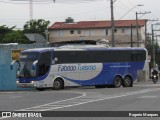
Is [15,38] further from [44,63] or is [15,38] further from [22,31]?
[44,63]

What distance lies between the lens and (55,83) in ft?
133

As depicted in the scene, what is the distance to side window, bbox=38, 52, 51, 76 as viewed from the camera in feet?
128

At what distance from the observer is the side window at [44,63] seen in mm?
39156

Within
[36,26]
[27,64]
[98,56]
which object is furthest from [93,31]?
[27,64]

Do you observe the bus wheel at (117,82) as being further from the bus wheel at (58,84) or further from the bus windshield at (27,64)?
the bus windshield at (27,64)

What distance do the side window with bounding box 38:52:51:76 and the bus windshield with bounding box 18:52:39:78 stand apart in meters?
0.39

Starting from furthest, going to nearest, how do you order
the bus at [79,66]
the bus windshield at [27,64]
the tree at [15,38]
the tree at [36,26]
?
the tree at [36,26] → the tree at [15,38] → the bus at [79,66] → the bus windshield at [27,64]

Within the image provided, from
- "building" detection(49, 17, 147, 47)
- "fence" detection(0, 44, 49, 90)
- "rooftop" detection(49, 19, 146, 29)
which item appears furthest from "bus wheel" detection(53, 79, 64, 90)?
"rooftop" detection(49, 19, 146, 29)

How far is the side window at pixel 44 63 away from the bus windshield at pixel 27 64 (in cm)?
39

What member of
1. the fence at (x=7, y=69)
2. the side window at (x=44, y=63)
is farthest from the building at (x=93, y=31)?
the side window at (x=44, y=63)

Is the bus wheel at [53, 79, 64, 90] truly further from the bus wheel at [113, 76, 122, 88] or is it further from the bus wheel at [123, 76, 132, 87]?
the bus wheel at [123, 76, 132, 87]

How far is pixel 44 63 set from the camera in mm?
39375

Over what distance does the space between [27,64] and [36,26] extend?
79987 millimetres

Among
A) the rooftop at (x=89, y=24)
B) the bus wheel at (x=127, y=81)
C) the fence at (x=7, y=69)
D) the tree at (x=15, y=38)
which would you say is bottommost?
the bus wheel at (x=127, y=81)
